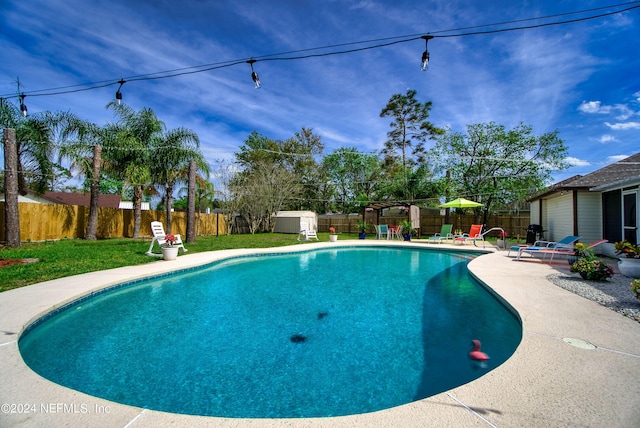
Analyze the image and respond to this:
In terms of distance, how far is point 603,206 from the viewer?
31.8 feet

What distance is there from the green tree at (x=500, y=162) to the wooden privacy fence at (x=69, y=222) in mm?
18310

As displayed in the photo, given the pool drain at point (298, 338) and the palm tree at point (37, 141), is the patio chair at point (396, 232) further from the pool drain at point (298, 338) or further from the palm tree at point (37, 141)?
the palm tree at point (37, 141)

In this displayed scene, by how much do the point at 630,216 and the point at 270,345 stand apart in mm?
10418

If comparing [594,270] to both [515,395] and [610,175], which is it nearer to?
[515,395]

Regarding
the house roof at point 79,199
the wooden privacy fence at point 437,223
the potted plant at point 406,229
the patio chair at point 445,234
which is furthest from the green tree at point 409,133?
the house roof at point 79,199

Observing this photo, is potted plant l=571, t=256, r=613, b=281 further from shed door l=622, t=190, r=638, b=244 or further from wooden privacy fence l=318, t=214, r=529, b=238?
wooden privacy fence l=318, t=214, r=529, b=238

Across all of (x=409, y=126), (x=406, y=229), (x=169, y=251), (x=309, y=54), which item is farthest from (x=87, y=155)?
(x=409, y=126)

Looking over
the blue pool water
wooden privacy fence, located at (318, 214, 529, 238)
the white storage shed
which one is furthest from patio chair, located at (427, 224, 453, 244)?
the white storage shed

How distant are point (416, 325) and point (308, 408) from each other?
2.41 meters

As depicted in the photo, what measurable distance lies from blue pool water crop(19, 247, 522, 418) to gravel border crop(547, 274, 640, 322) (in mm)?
A: 1283

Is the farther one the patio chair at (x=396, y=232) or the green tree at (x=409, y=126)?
the green tree at (x=409, y=126)

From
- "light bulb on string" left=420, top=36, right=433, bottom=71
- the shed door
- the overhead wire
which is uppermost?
the overhead wire

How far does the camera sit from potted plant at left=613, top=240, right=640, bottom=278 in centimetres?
552

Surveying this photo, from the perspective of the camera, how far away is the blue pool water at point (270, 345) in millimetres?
2709
